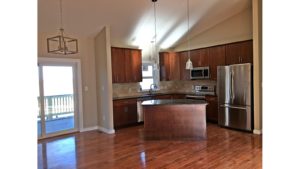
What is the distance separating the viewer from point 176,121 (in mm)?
4672

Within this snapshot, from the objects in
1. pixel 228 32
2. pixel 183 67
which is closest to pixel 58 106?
pixel 183 67

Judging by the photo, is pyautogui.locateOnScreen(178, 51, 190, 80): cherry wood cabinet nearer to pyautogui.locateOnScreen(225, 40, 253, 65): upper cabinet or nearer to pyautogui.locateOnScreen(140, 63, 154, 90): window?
pyautogui.locateOnScreen(140, 63, 154, 90): window

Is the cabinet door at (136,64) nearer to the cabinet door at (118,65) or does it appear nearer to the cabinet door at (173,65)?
the cabinet door at (118,65)

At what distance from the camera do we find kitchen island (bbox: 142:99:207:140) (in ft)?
15.1

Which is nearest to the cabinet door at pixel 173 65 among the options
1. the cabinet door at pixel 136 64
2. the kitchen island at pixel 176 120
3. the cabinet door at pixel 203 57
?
the cabinet door at pixel 203 57

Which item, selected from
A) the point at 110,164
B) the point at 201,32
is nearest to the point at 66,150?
the point at 110,164

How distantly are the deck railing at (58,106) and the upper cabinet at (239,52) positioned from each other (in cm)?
430

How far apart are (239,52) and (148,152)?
3.54 meters

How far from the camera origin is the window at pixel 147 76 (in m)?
7.32

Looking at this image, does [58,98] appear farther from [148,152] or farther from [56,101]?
[148,152]

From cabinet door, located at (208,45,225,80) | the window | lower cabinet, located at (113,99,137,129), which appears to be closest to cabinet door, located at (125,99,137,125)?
lower cabinet, located at (113,99,137,129)
